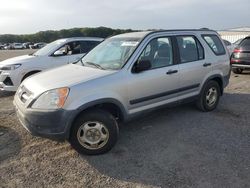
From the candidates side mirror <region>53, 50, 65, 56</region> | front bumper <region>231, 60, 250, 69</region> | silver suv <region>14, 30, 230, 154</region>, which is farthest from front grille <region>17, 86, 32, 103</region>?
front bumper <region>231, 60, 250, 69</region>

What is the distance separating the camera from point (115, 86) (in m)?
4.36

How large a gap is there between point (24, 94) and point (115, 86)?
1.41 m

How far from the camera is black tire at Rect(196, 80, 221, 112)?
6.02 m

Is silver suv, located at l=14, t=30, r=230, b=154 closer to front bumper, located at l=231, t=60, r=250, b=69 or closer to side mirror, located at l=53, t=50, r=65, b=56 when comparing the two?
side mirror, located at l=53, t=50, r=65, b=56

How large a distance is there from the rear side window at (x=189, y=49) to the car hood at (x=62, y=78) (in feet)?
5.43

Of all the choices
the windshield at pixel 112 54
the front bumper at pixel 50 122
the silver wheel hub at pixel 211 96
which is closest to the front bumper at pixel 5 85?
the windshield at pixel 112 54

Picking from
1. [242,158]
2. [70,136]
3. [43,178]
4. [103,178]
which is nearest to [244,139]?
[242,158]

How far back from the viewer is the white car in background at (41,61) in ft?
26.5

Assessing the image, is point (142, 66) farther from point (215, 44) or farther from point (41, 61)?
point (41, 61)

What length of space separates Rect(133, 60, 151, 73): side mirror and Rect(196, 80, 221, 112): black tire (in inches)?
72.7

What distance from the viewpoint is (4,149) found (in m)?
4.59

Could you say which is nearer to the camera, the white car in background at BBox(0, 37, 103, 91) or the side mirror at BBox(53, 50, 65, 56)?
the white car in background at BBox(0, 37, 103, 91)

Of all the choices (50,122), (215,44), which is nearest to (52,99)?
(50,122)

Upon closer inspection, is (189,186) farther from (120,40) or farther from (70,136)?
(120,40)
